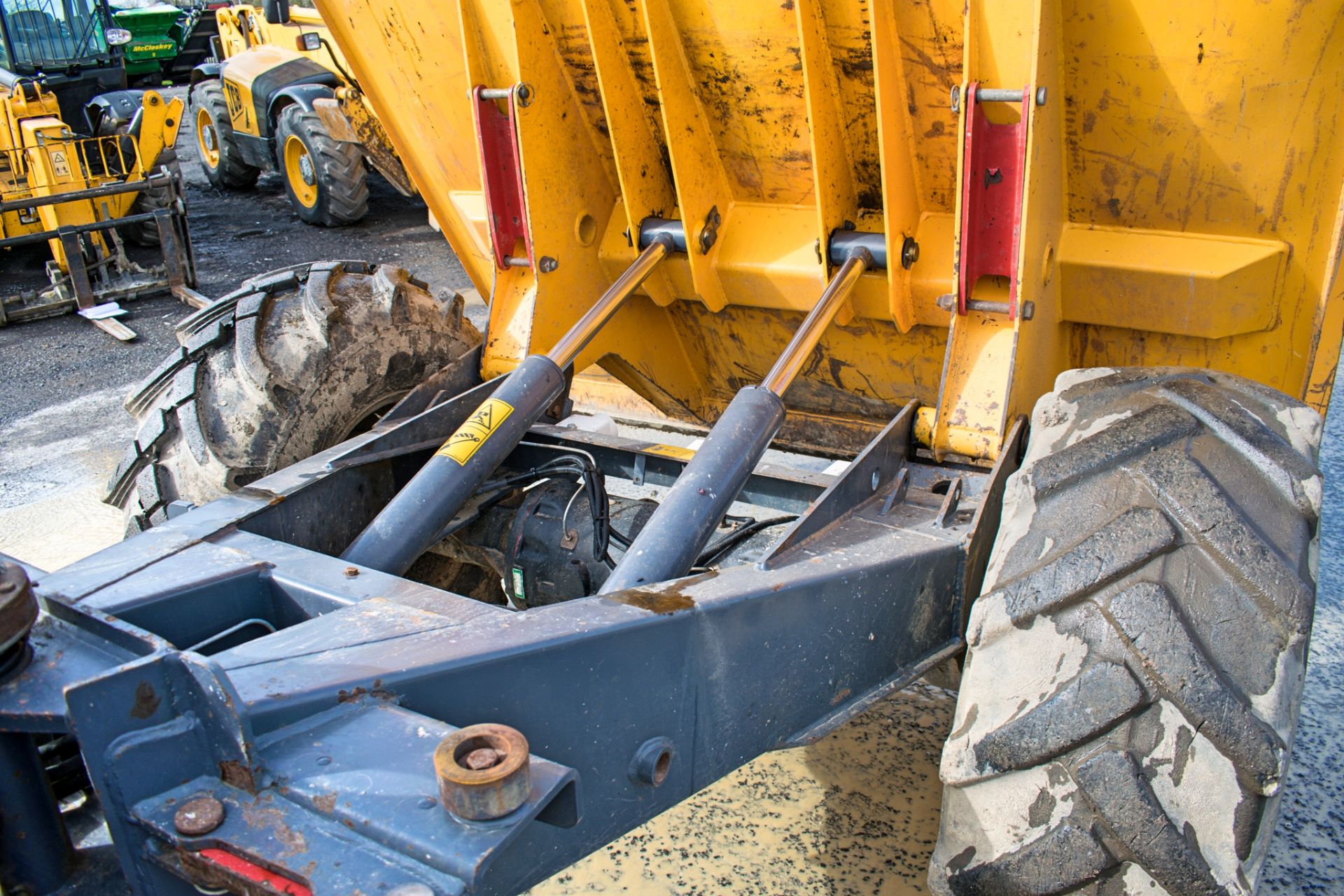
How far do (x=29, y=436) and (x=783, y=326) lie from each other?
180 inches

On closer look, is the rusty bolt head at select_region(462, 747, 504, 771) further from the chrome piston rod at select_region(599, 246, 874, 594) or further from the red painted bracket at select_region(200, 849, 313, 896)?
the chrome piston rod at select_region(599, 246, 874, 594)

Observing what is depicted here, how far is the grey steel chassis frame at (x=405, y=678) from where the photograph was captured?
4.38ft

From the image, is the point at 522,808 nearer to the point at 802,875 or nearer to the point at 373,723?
the point at 373,723

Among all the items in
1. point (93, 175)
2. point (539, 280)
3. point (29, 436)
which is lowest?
point (29, 436)

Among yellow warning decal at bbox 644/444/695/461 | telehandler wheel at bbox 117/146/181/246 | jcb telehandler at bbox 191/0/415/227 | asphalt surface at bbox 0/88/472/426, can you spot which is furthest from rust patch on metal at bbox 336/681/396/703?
telehandler wheel at bbox 117/146/181/246

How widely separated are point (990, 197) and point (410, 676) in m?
1.72

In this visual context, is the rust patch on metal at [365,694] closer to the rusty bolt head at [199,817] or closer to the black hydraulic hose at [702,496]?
the rusty bolt head at [199,817]

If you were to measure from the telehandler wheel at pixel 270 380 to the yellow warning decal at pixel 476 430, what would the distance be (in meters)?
0.72

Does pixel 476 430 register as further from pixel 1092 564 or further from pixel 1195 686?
pixel 1195 686

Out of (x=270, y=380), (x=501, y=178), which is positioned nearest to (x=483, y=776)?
(x=270, y=380)

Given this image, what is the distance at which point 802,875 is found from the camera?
2.65m

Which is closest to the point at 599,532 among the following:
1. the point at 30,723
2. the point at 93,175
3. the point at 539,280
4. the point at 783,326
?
the point at 539,280

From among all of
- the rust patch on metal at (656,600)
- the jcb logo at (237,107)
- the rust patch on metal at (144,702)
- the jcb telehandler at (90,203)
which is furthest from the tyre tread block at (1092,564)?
the jcb logo at (237,107)

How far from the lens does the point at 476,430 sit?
2.53 metres
